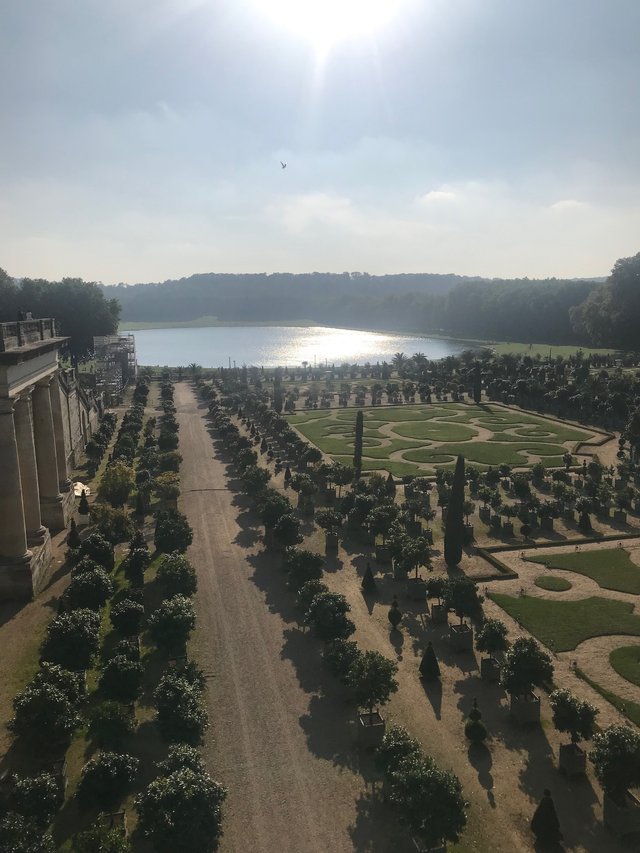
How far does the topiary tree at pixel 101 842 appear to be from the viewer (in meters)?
17.1

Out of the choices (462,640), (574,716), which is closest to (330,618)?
(462,640)

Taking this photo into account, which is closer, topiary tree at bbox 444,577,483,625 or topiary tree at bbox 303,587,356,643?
topiary tree at bbox 303,587,356,643

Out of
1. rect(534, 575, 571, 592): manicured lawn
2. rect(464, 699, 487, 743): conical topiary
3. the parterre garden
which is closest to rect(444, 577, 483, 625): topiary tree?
rect(464, 699, 487, 743): conical topiary

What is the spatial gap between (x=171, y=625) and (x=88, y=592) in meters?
5.67

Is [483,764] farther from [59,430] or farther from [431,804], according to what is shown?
[59,430]

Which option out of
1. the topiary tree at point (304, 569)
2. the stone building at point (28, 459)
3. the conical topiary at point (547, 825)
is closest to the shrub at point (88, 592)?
the stone building at point (28, 459)

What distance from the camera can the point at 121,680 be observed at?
987 inches

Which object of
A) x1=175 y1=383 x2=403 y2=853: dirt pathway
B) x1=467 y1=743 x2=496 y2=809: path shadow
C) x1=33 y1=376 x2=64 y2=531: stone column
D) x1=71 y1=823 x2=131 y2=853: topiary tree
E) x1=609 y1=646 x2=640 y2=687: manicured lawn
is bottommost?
x1=609 y1=646 x2=640 y2=687: manicured lawn

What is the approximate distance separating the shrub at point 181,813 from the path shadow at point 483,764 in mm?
9409

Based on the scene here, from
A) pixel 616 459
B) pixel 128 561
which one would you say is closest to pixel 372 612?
pixel 128 561

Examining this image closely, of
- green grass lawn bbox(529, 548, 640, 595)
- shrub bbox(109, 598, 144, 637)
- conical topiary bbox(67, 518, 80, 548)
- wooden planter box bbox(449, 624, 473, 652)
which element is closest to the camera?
shrub bbox(109, 598, 144, 637)

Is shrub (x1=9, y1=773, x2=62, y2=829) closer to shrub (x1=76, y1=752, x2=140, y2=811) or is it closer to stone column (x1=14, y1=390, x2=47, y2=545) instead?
shrub (x1=76, y1=752, x2=140, y2=811)

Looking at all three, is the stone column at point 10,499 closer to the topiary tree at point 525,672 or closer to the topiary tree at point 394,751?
the topiary tree at point 394,751

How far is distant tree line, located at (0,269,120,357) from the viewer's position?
11612 cm
